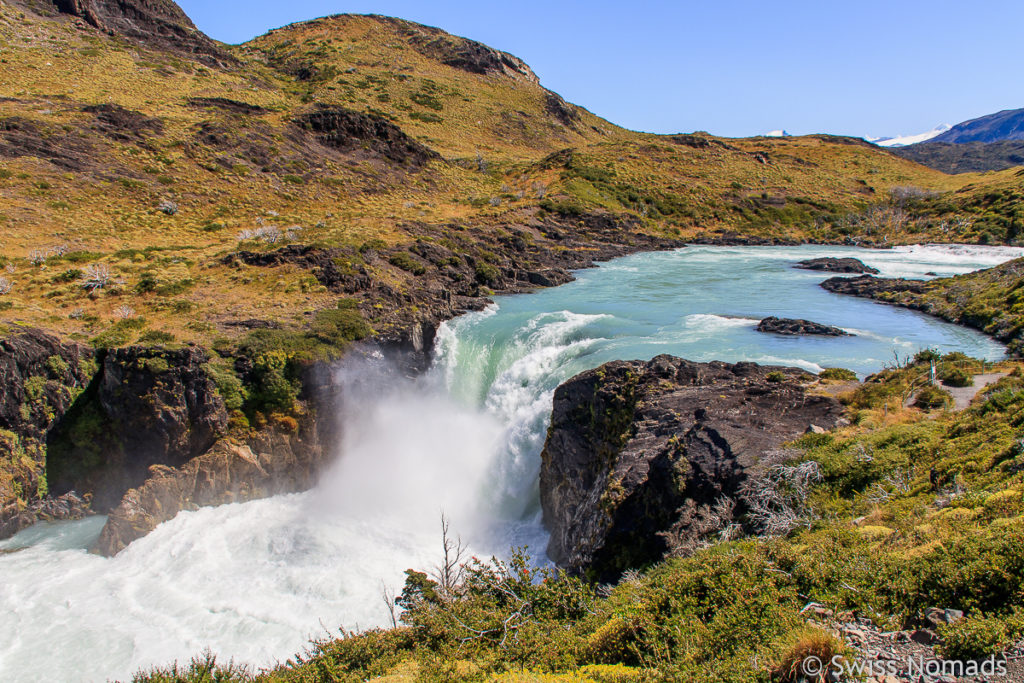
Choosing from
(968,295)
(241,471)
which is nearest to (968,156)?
(968,295)

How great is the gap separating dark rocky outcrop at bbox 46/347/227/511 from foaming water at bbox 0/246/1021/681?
1.42 metres

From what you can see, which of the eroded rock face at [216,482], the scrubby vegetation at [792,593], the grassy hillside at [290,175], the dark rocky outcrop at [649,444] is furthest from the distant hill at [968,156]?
the eroded rock face at [216,482]

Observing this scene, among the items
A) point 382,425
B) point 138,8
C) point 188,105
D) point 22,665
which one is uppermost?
point 138,8

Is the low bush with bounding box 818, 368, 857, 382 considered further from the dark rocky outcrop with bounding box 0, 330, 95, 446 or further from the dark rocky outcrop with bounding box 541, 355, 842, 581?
the dark rocky outcrop with bounding box 0, 330, 95, 446

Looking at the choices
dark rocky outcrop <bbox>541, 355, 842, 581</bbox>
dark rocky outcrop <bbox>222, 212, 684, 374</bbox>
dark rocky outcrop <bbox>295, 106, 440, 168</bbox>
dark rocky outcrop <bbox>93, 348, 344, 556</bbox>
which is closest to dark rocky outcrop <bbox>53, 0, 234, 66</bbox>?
dark rocky outcrop <bbox>295, 106, 440, 168</bbox>

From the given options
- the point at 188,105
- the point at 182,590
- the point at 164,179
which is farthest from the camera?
the point at 188,105

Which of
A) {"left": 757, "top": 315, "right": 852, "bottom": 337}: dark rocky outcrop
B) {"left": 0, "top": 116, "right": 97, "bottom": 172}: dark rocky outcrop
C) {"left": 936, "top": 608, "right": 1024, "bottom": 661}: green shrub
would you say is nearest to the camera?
{"left": 936, "top": 608, "right": 1024, "bottom": 661}: green shrub

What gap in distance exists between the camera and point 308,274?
24.6 meters

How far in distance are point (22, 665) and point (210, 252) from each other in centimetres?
2126

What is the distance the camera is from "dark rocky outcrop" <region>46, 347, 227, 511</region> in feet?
53.2

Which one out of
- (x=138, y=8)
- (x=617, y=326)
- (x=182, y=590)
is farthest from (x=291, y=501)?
(x=138, y=8)

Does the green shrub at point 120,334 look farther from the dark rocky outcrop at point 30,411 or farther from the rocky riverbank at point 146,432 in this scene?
the dark rocky outcrop at point 30,411

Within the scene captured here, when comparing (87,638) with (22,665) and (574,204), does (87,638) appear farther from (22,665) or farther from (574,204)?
(574,204)

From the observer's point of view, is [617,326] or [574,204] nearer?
[617,326]
